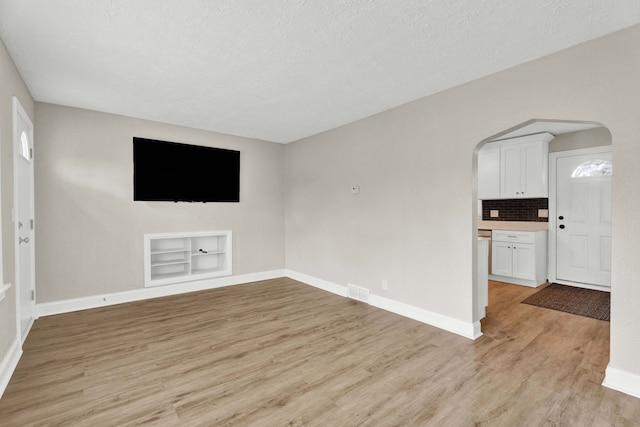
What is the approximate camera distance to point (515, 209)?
18.6ft

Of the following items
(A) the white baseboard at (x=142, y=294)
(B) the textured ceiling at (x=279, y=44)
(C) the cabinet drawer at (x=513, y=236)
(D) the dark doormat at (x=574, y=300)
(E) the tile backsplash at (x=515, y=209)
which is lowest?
(D) the dark doormat at (x=574, y=300)

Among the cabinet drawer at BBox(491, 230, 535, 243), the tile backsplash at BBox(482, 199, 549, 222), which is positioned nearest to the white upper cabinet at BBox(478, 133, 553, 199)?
the tile backsplash at BBox(482, 199, 549, 222)

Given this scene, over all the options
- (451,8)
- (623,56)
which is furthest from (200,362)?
(623,56)

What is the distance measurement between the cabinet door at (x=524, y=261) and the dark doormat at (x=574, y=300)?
1.01 ft

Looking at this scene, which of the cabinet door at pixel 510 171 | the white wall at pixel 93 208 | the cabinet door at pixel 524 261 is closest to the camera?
the white wall at pixel 93 208

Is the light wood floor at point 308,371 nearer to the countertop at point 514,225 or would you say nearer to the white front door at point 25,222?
the white front door at point 25,222

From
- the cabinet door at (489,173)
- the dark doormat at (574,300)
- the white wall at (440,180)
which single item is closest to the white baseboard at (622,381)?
the white wall at (440,180)

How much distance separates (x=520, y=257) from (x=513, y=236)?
14.2 inches

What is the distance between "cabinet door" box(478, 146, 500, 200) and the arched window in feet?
3.59

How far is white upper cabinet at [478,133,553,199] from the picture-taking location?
505 centimetres

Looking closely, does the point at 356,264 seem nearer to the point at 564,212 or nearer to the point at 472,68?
the point at 472,68

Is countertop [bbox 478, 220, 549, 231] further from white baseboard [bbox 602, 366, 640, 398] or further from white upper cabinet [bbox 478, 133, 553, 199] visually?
white baseboard [bbox 602, 366, 640, 398]

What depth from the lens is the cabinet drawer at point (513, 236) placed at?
4.93 metres

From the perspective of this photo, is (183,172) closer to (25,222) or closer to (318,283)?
(25,222)
